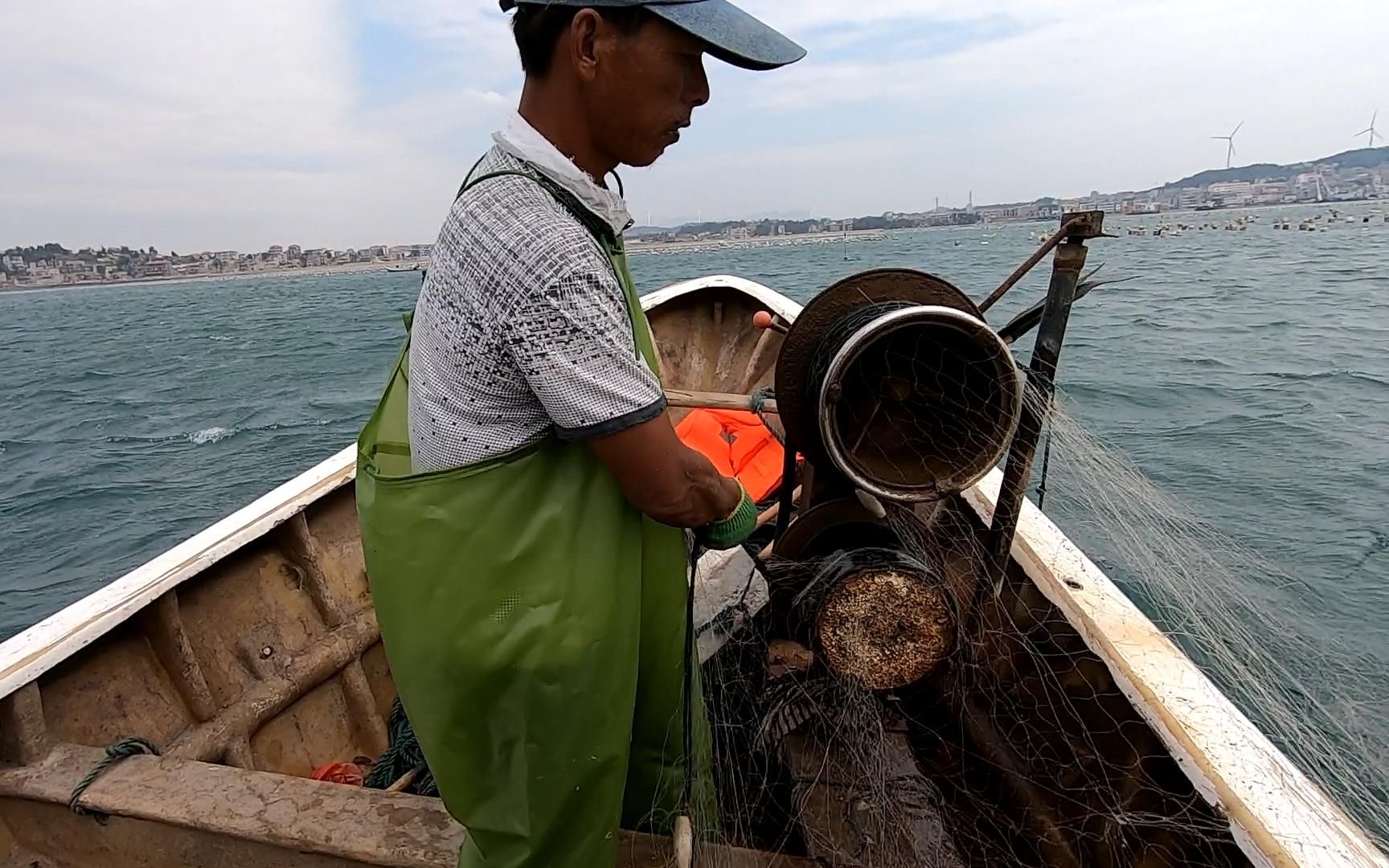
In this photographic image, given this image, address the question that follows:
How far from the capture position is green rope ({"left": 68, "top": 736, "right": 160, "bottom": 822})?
2.43m

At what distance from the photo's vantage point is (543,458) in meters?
1.54

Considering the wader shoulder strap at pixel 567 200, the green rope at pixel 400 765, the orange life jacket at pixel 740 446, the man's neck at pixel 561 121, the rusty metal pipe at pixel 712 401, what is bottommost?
the green rope at pixel 400 765

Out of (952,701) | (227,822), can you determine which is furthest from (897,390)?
(227,822)

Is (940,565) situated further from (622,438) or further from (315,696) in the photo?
(315,696)

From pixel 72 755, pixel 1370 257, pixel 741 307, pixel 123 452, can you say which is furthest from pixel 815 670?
pixel 1370 257

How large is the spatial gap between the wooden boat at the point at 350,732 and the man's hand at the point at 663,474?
0.92 metres

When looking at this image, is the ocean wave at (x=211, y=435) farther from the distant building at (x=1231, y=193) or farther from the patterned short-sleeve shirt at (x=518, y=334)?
the distant building at (x=1231, y=193)

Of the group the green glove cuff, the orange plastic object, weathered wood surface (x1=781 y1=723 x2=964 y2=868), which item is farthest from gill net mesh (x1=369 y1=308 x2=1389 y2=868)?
the orange plastic object

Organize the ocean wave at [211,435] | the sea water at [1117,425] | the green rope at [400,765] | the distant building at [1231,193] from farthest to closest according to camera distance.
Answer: the distant building at [1231,193] → the ocean wave at [211,435] → the sea water at [1117,425] → the green rope at [400,765]

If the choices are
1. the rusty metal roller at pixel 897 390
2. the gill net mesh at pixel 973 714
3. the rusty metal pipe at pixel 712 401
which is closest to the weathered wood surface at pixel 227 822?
the gill net mesh at pixel 973 714

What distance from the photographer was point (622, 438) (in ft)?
4.77

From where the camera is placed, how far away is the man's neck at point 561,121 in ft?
5.03

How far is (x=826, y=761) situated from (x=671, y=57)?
189 cm

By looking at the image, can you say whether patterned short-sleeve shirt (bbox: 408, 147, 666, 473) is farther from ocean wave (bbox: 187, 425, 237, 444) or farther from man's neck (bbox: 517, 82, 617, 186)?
ocean wave (bbox: 187, 425, 237, 444)
